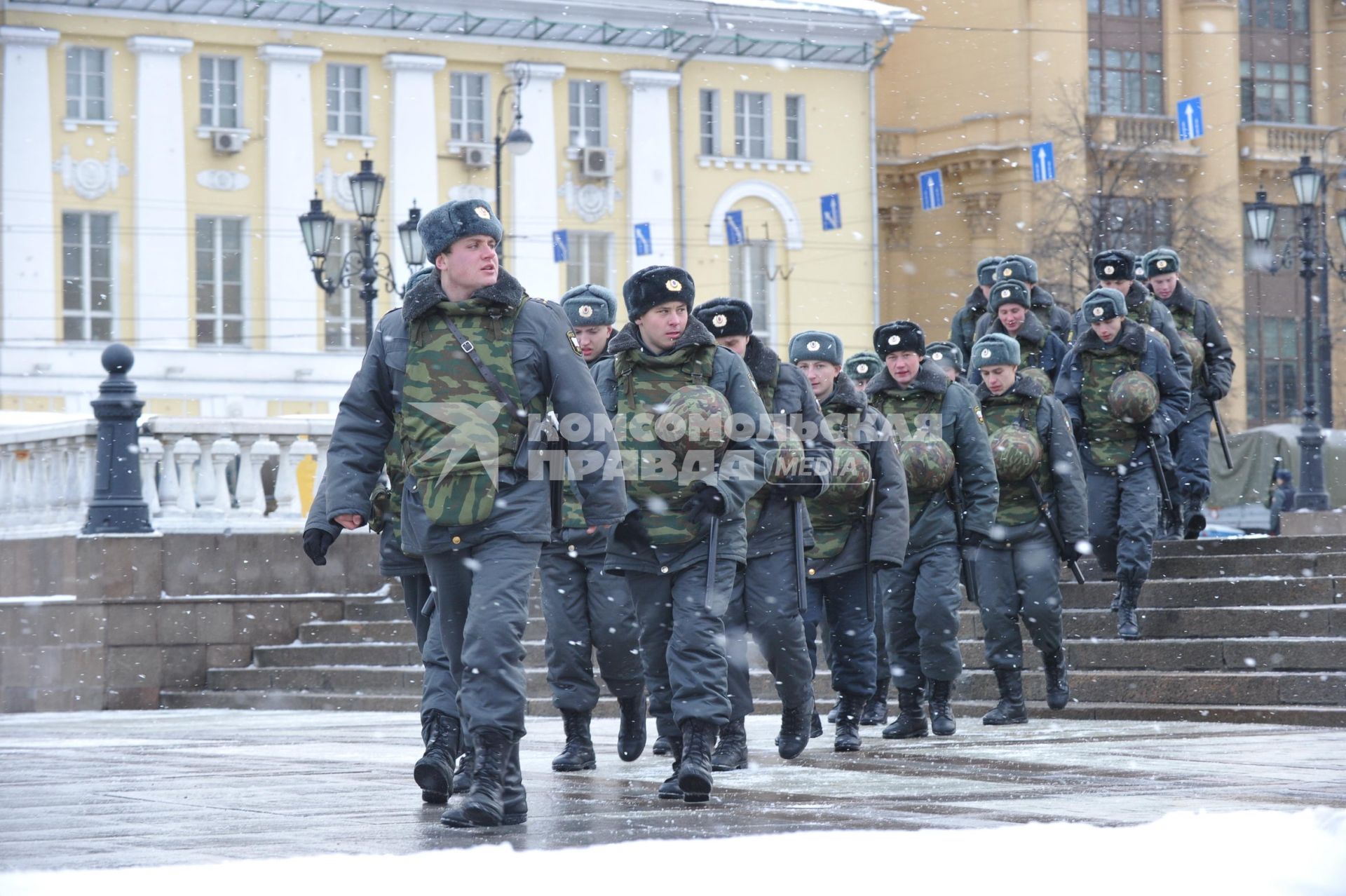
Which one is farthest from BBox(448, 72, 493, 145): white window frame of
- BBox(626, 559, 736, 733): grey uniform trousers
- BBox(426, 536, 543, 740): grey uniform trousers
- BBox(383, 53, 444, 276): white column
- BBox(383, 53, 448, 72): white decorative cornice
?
BBox(426, 536, 543, 740): grey uniform trousers

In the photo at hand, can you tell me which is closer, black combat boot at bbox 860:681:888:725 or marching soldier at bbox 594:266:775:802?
marching soldier at bbox 594:266:775:802

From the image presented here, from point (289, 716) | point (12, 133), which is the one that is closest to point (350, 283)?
point (12, 133)

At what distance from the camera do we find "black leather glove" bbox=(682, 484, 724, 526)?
323 inches

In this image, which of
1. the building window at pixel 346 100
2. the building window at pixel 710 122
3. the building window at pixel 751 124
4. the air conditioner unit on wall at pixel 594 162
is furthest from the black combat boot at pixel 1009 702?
the building window at pixel 751 124

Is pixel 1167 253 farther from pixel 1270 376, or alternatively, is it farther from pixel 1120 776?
pixel 1270 376

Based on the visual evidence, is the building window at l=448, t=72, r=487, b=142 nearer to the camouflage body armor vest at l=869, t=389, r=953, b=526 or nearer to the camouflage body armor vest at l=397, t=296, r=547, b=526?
the camouflage body armor vest at l=869, t=389, r=953, b=526

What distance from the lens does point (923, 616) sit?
1135 cm

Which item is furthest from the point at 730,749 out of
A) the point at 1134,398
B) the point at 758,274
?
the point at 758,274

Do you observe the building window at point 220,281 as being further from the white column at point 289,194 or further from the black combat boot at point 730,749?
the black combat boot at point 730,749

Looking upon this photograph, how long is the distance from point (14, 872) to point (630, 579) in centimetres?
320

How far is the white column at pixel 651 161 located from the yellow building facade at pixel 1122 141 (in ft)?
28.3

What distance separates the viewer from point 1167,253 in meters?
15.5

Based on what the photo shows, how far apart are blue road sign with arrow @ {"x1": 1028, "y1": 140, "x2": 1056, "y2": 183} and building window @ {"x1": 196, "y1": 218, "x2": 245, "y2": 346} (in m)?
15.9

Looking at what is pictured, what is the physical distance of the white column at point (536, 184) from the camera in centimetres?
4334
